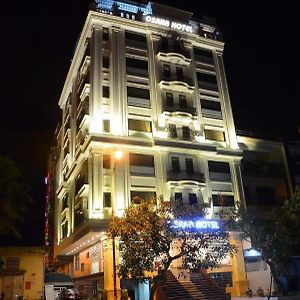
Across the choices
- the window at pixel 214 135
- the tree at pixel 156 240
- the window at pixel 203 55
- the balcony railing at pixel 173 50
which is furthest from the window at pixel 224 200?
the window at pixel 203 55

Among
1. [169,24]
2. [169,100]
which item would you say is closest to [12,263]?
[169,100]

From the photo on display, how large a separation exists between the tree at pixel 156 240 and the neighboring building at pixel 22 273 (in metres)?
16.0

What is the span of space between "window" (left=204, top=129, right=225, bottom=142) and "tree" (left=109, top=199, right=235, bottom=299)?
2144 centimetres

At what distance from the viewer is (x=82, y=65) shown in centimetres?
4856

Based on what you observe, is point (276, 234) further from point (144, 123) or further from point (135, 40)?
point (135, 40)

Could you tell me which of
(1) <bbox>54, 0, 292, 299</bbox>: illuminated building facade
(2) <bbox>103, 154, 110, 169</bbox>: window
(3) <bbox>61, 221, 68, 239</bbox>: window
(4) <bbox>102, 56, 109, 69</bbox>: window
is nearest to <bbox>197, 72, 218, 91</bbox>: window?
(1) <bbox>54, 0, 292, 299</bbox>: illuminated building facade

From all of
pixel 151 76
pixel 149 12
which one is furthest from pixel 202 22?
pixel 151 76

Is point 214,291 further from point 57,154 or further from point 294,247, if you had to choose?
point 57,154

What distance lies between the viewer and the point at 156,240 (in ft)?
78.7

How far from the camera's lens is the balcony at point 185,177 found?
4164 centimetres

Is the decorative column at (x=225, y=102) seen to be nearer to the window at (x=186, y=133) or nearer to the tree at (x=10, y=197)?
the window at (x=186, y=133)

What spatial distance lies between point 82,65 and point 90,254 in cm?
2394

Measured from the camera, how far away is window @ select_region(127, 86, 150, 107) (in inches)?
1741

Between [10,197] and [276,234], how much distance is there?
21.4m
